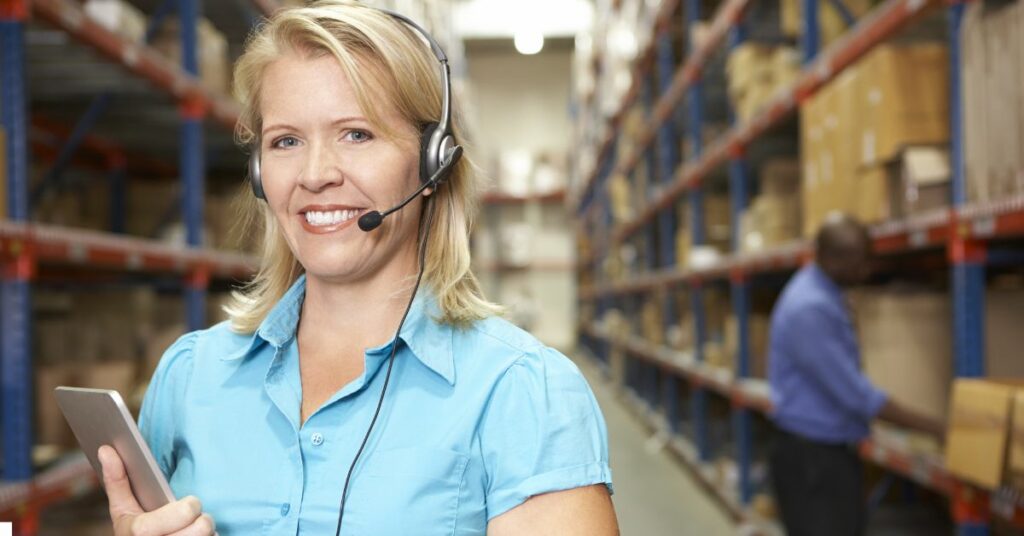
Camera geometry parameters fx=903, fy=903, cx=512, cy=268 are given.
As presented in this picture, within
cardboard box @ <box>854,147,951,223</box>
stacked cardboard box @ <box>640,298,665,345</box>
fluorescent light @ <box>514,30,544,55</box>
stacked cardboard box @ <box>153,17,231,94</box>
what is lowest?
stacked cardboard box @ <box>640,298,665,345</box>

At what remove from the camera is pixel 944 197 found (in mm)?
2797

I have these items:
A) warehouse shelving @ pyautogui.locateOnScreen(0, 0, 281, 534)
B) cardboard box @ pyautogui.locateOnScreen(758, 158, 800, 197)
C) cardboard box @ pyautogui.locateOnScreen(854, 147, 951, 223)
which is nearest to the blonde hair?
warehouse shelving @ pyautogui.locateOnScreen(0, 0, 281, 534)

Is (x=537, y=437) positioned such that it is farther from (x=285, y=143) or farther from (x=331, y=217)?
(x=285, y=143)

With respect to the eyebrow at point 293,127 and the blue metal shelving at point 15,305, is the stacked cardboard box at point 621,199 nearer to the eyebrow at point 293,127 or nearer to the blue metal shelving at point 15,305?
the blue metal shelving at point 15,305

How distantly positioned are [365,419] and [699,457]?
541 cm

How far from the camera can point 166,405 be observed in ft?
4.16

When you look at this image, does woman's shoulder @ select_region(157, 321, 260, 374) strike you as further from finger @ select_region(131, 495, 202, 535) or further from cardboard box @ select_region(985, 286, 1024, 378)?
cardboard box @ select_region(985, 286, 1024, 378)

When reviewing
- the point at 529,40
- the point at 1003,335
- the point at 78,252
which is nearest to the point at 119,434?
the point at 78,252

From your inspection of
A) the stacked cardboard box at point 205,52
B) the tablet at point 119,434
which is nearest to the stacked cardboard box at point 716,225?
the stacked cardboard box at point 205,52

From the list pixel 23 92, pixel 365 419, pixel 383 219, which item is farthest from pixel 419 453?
pixel 23 92

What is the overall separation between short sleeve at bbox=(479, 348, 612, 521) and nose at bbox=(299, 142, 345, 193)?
34 cm

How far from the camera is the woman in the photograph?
3.56ft

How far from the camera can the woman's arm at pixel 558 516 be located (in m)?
1.07

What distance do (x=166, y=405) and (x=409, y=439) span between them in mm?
396
